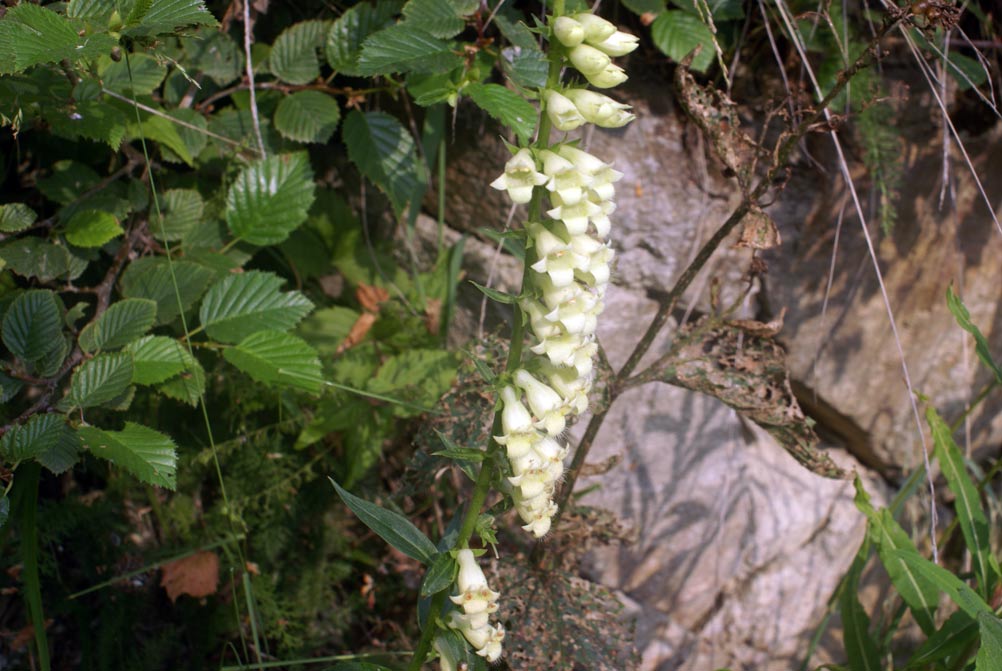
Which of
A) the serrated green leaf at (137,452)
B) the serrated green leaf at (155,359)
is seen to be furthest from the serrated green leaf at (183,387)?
the serrated green leaf at (137,452)

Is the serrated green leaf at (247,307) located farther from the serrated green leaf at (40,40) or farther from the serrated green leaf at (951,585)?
the serrated green leaf at (951,585)

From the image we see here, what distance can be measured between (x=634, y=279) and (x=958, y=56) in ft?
3.29

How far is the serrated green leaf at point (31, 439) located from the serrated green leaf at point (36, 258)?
38 cm

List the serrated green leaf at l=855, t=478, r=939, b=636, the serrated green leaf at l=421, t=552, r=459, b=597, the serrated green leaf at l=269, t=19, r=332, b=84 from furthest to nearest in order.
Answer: the serrated green leaf at l=269, t=19, r=332, b=84 < the serrated green leaf at l=855, t=478, r=939, b=636 < the serrated green leaf at l=421, t=552, r=459, b=597

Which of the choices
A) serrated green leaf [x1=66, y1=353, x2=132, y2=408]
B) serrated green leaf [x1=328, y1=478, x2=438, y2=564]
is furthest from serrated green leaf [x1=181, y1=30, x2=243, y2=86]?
serrated green leaf [x1=328, y1=478, x2=438, y2=564]

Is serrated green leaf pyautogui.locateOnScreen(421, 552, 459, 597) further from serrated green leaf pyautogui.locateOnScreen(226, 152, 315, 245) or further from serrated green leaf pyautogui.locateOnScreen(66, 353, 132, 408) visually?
serrated green leaf pyautogui.locateOnScreen(226, 152, 315, 245)

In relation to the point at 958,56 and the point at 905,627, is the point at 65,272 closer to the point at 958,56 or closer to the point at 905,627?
the point at 958,56

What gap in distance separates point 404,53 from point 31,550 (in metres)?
1.19

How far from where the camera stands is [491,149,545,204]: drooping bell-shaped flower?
1.06 m

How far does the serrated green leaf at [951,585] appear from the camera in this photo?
140cm

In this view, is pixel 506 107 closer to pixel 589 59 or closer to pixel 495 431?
pixel 589 59

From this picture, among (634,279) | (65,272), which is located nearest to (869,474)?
(634,279)

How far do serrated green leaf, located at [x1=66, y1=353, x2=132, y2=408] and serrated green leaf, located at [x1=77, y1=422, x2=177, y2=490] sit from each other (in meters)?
0.05

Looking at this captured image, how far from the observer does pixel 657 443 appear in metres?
2.39
